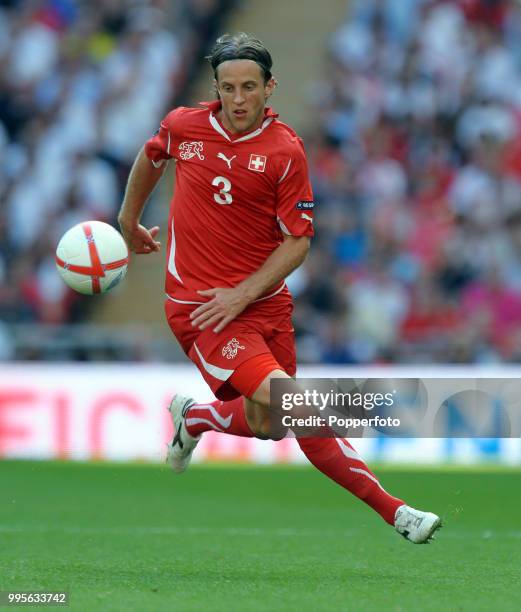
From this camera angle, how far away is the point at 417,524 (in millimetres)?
7129

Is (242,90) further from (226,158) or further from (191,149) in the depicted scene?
(191,149)

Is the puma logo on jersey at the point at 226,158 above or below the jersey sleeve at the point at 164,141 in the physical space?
below

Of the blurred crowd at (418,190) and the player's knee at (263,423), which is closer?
the player's knee at (263,423)

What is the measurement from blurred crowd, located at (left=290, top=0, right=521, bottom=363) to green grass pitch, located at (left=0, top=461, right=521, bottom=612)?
188 centimetres

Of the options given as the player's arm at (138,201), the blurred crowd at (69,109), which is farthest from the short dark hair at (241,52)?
the blurred crowd at (69,109)

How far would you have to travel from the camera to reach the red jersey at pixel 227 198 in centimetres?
732

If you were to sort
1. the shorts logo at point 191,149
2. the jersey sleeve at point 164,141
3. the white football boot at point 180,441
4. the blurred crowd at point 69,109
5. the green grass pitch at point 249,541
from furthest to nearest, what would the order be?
the blurred crowd at point 69,109 → the white football boot at point 180,441 → the jersey sleeve at point 164,141 → the shorts logo at point 191,149 → the green grass pitch at point 249,541

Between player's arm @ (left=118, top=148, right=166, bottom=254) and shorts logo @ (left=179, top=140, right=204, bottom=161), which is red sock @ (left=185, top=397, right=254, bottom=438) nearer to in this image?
player's arm @ (left=118, top=148, right=166, bottom=254)

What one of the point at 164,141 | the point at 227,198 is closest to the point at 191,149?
the point at 164,141

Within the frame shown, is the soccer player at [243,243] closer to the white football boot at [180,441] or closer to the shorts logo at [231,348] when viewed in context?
the shorts logo at [231,348]

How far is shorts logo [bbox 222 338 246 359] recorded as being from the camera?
733 cm

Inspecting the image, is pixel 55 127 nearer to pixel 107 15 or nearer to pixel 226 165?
pixel 107 15

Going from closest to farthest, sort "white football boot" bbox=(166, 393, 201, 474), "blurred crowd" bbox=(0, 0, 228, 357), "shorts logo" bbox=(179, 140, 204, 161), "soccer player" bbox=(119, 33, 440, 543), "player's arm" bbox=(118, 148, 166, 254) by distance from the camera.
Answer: "soccer player" bbox=(119, 33, 440, 543)
"shorts logo" bbox=(179, 140, 204, 161)
"player's arm" bbox=(118, 148, 166, 254)
"white football boot" bbox=(166, 393, 201, 474)
"blurred crowd" bbox=(0, 0, 228, 357)

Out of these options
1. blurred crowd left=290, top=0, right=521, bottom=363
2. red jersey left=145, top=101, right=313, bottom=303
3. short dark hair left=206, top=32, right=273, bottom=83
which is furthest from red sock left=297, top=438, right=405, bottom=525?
blurred crowd left=290, top=0, right=521, bottom=363
